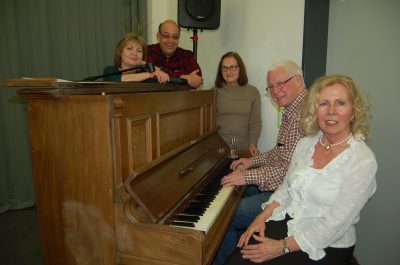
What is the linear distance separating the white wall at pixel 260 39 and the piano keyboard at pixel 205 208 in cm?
180

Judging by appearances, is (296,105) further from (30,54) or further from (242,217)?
(30,54)

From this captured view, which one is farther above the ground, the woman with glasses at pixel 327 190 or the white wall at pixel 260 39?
the white wall at pixel 260 39

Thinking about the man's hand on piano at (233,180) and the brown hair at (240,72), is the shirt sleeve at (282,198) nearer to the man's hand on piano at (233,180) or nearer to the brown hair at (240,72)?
the man's hand on piano at (233,180)

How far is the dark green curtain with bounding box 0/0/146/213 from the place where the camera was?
9.99 feet

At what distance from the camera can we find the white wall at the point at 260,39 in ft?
10.3

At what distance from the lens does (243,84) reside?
3.05m

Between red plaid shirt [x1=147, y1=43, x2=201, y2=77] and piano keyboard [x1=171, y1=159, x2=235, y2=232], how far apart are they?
4.64 ft

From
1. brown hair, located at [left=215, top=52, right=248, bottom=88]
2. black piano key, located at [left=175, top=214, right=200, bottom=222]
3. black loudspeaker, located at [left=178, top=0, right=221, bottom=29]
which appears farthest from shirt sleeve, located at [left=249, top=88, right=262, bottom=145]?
black piano key, located at [left=175, top=214, right=200, bottom=222]

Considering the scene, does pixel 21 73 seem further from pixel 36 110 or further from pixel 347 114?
pixel 347 114

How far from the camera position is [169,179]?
152cm

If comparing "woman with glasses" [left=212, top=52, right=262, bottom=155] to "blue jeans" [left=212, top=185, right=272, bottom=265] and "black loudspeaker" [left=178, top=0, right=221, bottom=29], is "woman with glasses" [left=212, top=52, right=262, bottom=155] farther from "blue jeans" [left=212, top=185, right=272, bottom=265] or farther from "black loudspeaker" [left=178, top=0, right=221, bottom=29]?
"blue jeans" [left=212, top=185, right=272, bottom=265]

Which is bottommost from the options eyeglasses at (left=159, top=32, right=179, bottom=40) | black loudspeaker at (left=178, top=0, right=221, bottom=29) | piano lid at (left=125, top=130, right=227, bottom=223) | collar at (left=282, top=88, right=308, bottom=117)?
piano lid at (left=125, top=130, right=227, bottom=223)

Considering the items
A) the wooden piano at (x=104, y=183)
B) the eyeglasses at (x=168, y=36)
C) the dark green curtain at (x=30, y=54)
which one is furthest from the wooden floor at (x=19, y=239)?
the eyeglasses at (x=168, y=36)

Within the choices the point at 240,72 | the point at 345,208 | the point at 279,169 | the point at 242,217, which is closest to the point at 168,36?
the point at 240,72
